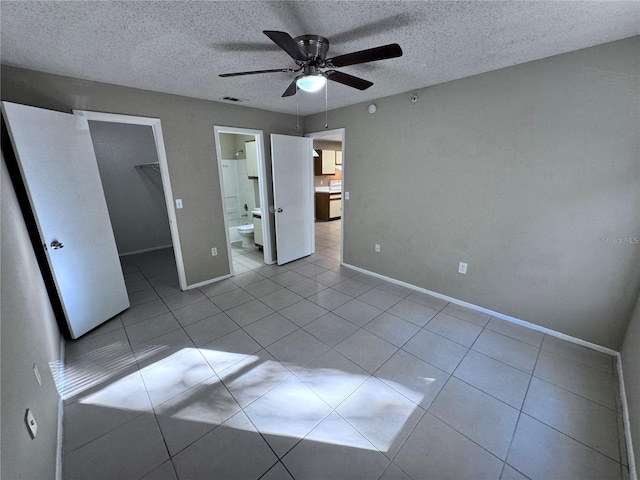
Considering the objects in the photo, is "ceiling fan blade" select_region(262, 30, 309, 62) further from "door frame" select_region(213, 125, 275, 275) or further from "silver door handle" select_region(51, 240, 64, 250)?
"silver door handle" select_region(51, 240, 64, 250)

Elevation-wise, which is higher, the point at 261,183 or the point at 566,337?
the point at 261,183

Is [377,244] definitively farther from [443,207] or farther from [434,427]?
[434,427]

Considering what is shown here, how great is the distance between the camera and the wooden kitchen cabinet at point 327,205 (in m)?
7.05

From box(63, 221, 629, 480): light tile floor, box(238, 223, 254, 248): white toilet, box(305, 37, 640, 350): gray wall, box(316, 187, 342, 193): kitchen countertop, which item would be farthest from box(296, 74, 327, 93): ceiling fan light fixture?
box(316, 187, 342, 193): kitchen countertop

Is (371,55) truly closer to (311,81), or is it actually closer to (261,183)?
(311,81)

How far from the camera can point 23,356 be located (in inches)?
48.8

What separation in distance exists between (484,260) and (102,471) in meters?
3.26

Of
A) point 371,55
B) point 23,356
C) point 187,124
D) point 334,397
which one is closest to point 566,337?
point 334,397

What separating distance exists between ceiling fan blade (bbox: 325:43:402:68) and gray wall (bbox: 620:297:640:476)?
2.37 meters

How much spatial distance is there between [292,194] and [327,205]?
308 cm

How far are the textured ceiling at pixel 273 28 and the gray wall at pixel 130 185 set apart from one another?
2.41 m

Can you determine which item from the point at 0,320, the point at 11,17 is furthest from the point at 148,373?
Result: the point at 11,17

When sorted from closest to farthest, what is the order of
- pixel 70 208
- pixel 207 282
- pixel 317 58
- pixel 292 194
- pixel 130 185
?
pixel 317 58, pixel 70 208, pixel 207 282, pixel 292 194, pixel 130 185

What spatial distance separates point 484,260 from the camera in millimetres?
2609
